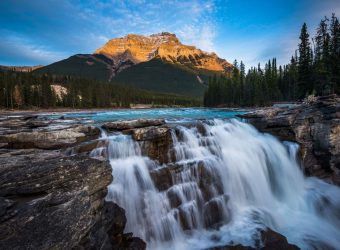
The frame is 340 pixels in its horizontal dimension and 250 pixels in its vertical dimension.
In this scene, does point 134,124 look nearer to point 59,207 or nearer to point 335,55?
point 59,207

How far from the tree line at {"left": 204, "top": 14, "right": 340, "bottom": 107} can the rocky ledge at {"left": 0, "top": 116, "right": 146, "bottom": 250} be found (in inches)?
1768

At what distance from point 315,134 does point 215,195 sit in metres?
13.0

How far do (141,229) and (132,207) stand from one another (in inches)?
40.8

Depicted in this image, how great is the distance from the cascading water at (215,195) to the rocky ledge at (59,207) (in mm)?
1758

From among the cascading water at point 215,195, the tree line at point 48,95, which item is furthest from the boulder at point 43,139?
the tree line at point 48,95

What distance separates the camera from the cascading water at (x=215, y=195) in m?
9.85

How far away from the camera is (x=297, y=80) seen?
60938mm

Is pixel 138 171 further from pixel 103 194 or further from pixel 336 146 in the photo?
pixel 336 146

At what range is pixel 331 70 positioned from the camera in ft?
138

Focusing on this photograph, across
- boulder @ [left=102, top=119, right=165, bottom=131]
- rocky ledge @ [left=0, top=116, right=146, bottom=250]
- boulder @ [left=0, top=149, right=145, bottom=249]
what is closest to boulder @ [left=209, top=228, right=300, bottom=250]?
rocky ledge @ [left=0, top=116, right=146, bottom=250]

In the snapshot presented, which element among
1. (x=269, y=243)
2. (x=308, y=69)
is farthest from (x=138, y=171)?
(x=308, y=69)

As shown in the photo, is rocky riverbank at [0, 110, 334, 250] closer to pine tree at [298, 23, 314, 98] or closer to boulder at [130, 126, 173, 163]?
boulder at [130, 126, 173, 163]

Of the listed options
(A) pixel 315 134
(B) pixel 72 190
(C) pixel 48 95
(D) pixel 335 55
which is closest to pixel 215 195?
(B) pixel 72 190

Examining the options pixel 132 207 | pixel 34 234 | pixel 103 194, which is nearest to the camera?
pixel 34 234
